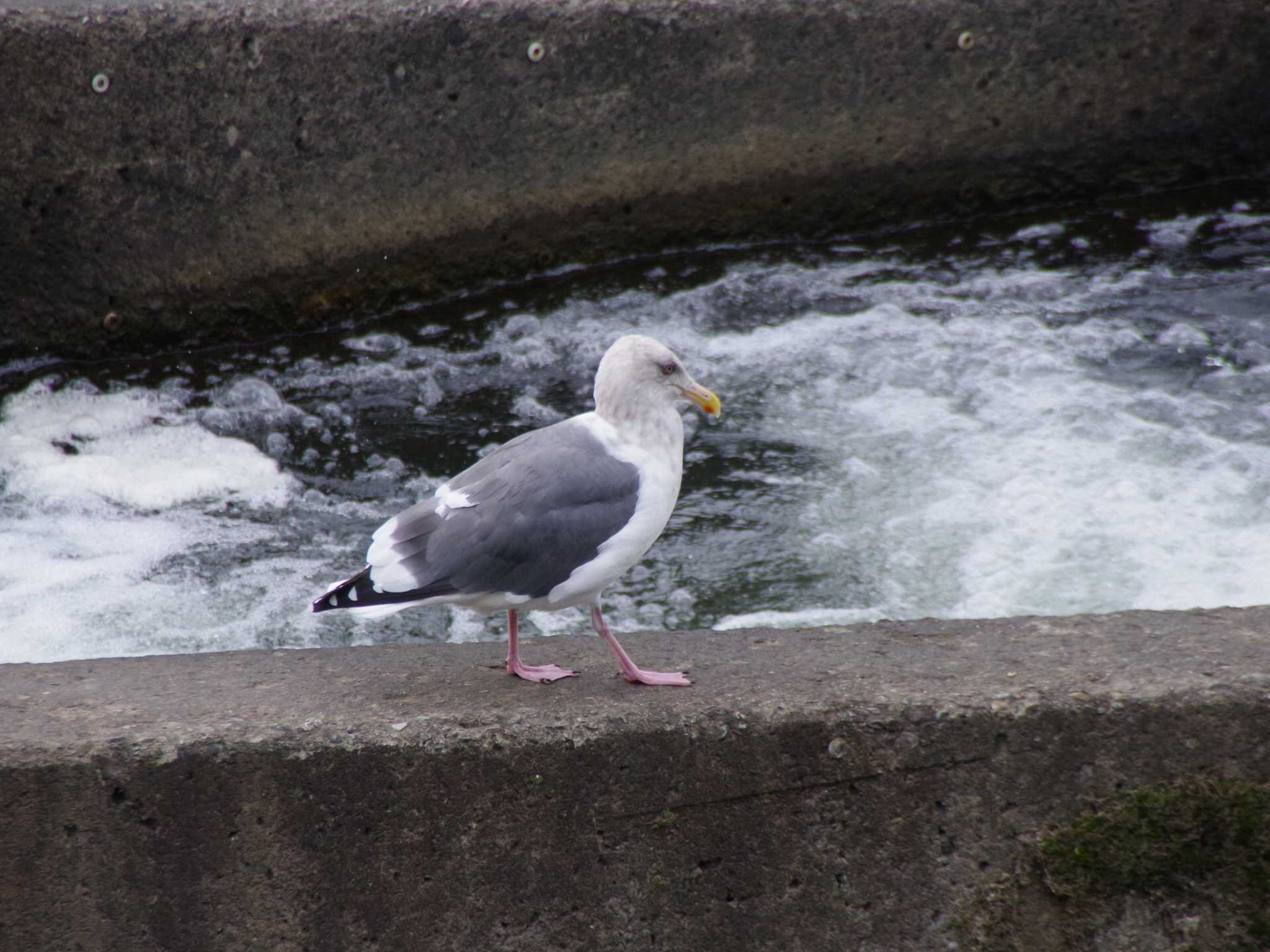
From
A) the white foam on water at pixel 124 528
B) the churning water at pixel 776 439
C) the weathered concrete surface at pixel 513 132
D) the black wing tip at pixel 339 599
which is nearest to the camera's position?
the black wing tip at pixel 339 599

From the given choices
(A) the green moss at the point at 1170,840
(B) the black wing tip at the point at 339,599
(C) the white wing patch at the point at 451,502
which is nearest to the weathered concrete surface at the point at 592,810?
(A) the green moss at the point at 1170,840

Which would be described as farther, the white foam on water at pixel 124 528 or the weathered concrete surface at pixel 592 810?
the white foam on water at pixel 124 528

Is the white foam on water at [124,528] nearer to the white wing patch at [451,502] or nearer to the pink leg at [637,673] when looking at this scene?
the white wing patch at [451,502]

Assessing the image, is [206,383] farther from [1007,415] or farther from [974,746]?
[974,746]

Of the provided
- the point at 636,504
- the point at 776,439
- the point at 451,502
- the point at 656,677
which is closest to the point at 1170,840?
the point at 656,677

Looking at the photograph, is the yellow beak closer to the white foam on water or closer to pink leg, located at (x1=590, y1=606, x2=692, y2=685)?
pink leg, located at (x1=590, y1=606, x2=692, y2=685)

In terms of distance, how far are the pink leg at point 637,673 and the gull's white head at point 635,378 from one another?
43 cm

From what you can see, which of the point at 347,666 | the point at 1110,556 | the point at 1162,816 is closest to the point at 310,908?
the point at 347,666

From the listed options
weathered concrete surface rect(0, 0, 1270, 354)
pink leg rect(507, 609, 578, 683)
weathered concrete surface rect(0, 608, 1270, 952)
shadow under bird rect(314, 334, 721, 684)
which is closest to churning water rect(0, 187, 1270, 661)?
weathered concrete surface rect(0, 0, 1270, 354)

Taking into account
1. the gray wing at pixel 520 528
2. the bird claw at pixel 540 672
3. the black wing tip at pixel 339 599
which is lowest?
the bird claw at pixel 540 672

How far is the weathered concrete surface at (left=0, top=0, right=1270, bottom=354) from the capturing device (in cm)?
500

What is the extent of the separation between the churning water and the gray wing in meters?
1.43

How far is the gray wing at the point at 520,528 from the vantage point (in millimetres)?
2479

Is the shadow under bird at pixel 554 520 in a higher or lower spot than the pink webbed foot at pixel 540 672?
higher
